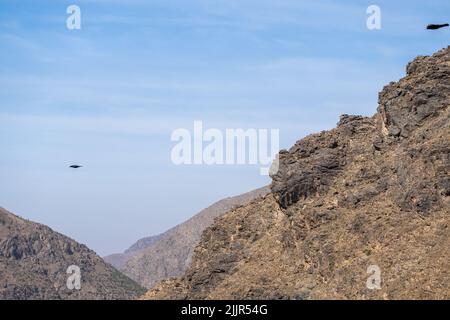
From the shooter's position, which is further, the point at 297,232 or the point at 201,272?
the point at 201,272

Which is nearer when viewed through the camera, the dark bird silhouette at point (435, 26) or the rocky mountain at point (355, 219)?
the dark bird silhouette at point (435, 26)

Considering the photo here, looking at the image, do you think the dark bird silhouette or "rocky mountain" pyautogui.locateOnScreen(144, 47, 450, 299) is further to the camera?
"rocky mountain" pyautogui.locateOnScreen(144, 47, 450, 299)

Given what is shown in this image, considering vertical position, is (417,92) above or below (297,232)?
above

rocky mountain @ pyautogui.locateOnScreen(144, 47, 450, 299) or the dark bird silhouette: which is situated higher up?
the dark bird silhouette

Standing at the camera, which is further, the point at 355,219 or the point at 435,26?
the point at 355,219

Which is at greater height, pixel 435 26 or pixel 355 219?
pixel 435 26

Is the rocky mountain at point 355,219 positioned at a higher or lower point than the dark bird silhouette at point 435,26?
lower

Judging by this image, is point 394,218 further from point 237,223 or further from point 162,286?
point 162,286
